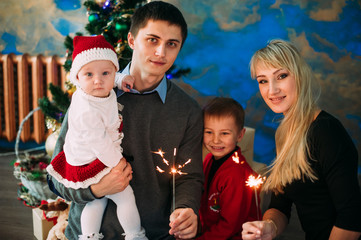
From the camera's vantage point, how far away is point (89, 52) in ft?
4.55

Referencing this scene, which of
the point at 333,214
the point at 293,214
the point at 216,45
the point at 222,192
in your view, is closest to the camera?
the point at 333,214

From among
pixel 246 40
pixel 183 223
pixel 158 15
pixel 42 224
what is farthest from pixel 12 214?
pixel 246 40

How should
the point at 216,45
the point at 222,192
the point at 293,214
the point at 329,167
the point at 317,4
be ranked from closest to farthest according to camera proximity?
1. the point at 329,167
2. the point at 222,192
3. the point at 293,214
4. the point at 317,4
5. the point at 216,45

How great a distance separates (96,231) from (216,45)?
325 centimetres

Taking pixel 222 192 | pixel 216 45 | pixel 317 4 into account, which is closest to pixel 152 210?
pixel 222 192

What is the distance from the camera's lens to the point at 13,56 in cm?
453

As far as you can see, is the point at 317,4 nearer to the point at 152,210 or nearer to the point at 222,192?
the point at 222,192

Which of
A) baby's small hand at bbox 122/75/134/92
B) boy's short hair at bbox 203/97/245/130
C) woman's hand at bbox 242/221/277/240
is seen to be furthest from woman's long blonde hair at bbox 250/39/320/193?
baby's small hand at bbox 122/75/134/92

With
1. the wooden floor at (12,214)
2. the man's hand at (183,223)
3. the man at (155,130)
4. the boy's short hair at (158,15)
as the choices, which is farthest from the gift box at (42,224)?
the boy's short hair at (158,15)

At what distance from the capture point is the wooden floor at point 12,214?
272cm

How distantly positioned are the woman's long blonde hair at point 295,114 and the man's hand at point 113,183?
727 millimetres

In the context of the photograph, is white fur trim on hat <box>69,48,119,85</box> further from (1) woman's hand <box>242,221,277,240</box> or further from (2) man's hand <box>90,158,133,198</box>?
(1) woman's hand <box>242,221,277,240</box>

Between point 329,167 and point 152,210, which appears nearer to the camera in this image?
point 329,167

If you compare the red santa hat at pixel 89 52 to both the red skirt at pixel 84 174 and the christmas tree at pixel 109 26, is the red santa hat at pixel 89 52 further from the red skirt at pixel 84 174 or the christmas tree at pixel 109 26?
the christmas tree at pixel 109 26
